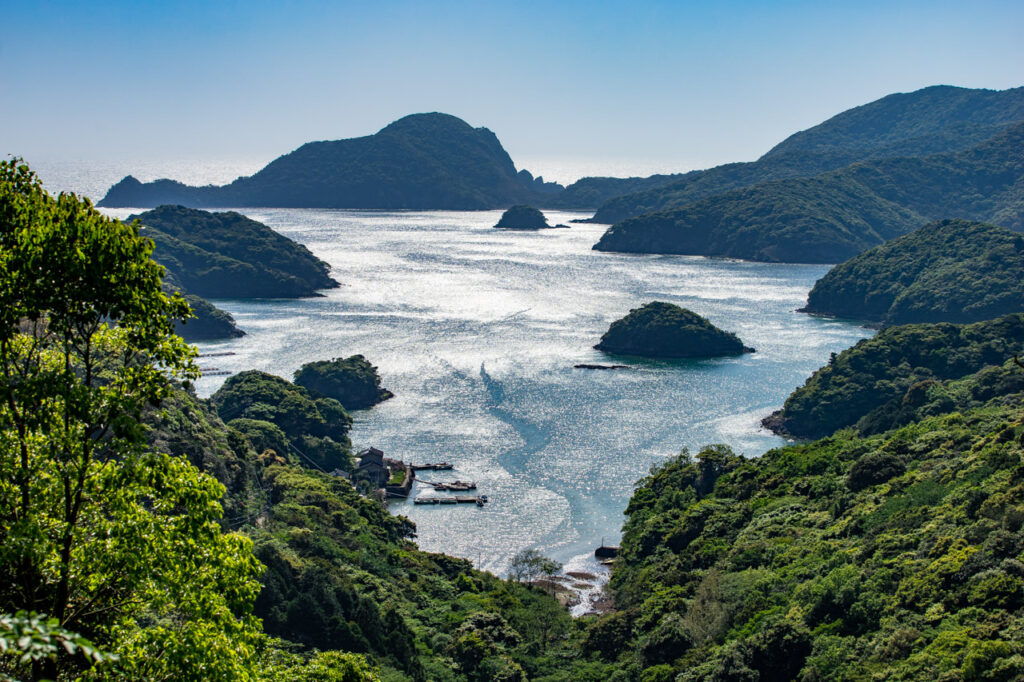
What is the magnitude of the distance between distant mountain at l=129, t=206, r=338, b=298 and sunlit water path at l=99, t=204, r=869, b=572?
5.67 metres

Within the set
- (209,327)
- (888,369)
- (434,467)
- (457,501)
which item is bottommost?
(457,501)

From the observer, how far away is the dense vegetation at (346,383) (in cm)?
8100

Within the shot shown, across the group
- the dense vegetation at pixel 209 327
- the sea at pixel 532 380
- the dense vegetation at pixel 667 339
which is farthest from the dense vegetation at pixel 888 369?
the dense vegetation at pixel 209 327

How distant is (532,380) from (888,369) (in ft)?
114

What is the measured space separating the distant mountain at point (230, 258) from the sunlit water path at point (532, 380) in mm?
5675

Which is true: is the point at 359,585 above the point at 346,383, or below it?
below

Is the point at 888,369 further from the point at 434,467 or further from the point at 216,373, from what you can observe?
the point at 216,373

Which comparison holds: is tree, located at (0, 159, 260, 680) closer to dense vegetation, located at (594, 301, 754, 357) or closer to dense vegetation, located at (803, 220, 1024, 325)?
dense vegetation, located at (594, 301, 754, 357)

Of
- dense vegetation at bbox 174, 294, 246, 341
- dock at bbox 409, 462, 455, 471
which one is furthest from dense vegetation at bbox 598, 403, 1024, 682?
dense vegetation at bbox 174, 294, 246, 341

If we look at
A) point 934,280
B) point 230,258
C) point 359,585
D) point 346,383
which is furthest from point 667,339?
point 230,258

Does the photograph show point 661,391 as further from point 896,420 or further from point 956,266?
point 956,266

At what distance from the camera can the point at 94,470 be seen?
9.55 meters

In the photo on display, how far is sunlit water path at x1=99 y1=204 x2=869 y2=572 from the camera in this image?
190 ft

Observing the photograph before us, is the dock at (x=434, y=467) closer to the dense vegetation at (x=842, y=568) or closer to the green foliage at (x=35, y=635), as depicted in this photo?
the dense vegetation at (x=842, y=568)
